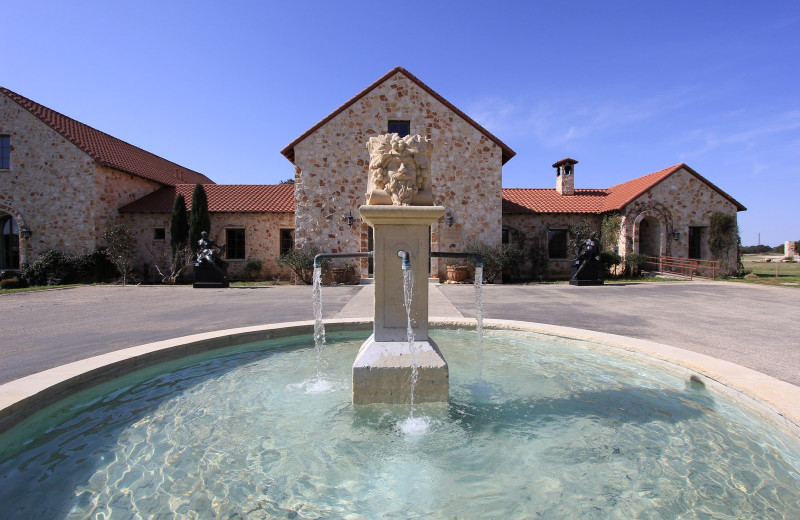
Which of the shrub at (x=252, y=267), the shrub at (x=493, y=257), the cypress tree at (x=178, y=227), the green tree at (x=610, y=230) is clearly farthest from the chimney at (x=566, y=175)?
the cypress tree at (x=178, y=227)

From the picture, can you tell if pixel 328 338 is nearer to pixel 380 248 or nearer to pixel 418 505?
pixel 380 248

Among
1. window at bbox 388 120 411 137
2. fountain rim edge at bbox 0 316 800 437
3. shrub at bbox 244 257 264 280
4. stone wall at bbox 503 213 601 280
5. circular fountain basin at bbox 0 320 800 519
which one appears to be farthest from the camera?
stone wall at bbox 503 213 601 280

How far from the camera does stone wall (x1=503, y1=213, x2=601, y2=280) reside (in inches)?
713

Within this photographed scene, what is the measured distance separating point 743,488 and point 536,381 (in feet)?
5.49

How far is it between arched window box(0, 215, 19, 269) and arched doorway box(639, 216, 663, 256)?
94.5 feet

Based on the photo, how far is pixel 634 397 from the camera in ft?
10.7

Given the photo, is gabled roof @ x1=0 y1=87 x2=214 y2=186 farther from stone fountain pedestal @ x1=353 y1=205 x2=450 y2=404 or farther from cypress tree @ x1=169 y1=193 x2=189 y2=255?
stone fountain pedestal @ x1=353 y1=205 x2=450 y2=404

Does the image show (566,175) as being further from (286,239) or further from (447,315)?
(447,315)

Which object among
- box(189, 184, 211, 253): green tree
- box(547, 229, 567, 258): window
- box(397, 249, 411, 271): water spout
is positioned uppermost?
box(189, 184, 211, 253): green tree

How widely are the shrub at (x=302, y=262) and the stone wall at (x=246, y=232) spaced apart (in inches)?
108

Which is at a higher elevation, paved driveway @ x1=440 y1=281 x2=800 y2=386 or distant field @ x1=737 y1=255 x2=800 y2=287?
distant field @ x1=737 y1=255 x2=800 y2=287

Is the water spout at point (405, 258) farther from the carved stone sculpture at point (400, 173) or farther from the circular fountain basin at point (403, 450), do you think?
the circular fountain basin at point (403, 450)

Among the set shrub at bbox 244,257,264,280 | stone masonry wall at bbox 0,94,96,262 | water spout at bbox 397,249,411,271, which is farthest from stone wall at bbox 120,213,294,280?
water spout at bbox 397,249,411,271

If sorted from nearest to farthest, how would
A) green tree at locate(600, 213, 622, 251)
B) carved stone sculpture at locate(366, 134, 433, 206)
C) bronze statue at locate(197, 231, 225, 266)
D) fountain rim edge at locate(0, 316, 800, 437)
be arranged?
fountain rim edge at locate(0, 316, 800, 437)
carved stone sculpture at locate(366, 134, 433, 206)
bronze statue at locate(197, 231, 225, 266)
green tree at locate(600, 213, 622, 251)
